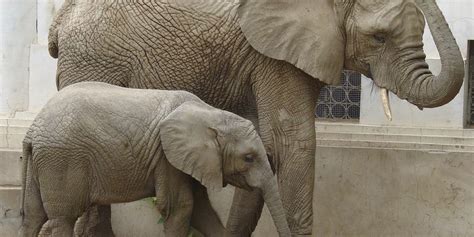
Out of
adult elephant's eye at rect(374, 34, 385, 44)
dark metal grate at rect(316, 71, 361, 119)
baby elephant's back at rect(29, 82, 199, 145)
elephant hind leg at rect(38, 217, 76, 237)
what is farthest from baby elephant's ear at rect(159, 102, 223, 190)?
Answer: dark metal grate at rect(316, 71, 361, 119)

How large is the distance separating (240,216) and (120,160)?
1512 millimetres

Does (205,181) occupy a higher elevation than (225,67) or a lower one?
lower

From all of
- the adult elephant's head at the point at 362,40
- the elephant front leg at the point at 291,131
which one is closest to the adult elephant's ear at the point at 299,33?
the adult elephant's head at the point at 362,40

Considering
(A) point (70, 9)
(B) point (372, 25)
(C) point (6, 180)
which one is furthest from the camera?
(C) point (6, 180)

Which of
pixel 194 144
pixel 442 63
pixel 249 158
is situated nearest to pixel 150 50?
pixel 194 144

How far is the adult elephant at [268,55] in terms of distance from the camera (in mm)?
10844

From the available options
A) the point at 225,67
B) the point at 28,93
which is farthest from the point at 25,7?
the point at 225,67

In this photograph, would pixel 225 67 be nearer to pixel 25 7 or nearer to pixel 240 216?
pixel 240 216

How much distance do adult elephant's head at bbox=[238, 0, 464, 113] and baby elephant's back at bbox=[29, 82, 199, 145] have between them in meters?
1.07

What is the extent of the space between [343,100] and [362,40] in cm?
184

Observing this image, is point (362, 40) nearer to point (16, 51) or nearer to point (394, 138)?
point (394, 138)

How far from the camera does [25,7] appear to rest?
12.9 metres

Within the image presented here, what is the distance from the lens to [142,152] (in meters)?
10.3

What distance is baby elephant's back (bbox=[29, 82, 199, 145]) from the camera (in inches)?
403
